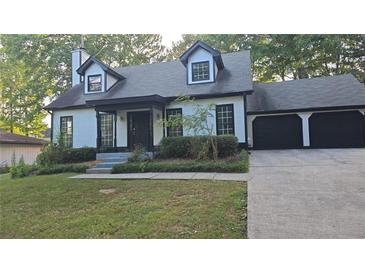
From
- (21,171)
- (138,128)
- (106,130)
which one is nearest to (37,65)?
(106,130)

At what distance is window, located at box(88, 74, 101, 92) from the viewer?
1389cm

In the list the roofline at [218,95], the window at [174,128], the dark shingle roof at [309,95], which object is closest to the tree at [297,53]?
the dark shingle roof at [309,95]

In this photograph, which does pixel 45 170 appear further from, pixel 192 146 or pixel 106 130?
pixel 192 146

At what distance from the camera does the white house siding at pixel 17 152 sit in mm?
17438

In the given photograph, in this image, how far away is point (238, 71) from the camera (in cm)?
1246

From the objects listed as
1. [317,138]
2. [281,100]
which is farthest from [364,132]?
[281,100]

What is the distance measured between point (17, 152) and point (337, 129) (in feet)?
67.1

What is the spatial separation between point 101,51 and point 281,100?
15532 millimetres

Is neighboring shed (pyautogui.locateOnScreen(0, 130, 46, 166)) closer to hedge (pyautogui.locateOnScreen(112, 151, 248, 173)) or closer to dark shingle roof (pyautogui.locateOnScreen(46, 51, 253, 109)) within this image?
dark shingle roof (pyautogui.locateOnScreen(46, 51, 253, 109))

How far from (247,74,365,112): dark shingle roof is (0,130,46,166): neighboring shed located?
14.2m

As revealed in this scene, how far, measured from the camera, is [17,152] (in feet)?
61.0

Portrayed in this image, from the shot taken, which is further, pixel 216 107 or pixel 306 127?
pixel 306 127

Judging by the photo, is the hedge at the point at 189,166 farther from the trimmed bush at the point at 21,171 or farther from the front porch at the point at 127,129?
the trimmed bush at the point at 21,171

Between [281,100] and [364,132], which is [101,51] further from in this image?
[364,132]
